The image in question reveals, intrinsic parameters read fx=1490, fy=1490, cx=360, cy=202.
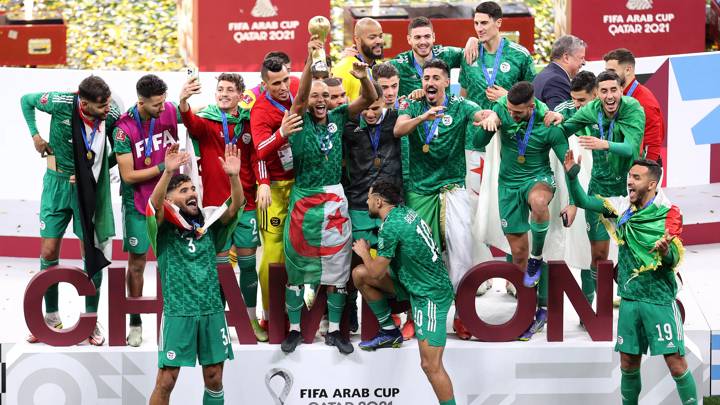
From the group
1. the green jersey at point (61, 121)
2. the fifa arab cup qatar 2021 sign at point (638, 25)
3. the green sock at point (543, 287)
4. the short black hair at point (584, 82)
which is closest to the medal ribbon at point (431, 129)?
the short black hair at point (584, 82)

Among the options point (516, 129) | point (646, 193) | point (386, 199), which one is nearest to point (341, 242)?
point (386, 199)

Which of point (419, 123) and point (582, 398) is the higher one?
point (419, 123)

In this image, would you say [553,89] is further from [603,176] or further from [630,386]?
[630,386]

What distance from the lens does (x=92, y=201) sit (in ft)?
32.1

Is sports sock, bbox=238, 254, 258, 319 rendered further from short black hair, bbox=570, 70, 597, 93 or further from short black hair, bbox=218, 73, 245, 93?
short black hair, bbox=570, 70, 597, 93

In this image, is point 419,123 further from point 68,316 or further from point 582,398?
point 68,316

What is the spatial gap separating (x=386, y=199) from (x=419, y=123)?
0.63m

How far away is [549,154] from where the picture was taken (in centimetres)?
1045

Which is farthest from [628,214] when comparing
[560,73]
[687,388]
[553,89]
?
[560,73]

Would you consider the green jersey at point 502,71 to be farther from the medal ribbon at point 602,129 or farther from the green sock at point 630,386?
the green sock at point 630,386

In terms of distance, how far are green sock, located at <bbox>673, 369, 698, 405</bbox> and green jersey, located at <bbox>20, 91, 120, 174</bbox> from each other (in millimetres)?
4021

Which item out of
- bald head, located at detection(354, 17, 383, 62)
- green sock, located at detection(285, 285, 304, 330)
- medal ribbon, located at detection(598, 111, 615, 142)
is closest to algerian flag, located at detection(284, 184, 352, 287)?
green sock, located at detection(285, 285, 304, 330)

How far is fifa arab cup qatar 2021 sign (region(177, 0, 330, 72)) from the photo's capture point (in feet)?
44.1

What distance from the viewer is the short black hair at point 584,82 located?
33.2 feet
